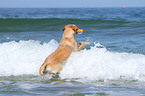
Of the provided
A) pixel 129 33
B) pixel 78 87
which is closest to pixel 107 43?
pixel 129 33

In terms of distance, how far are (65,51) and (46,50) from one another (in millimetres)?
2357

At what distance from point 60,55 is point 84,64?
110cm

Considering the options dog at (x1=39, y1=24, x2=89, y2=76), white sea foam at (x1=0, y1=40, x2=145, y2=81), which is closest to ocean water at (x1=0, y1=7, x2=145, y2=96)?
white sea foam at (x1=0, y1=40, x2=145, y2=81)

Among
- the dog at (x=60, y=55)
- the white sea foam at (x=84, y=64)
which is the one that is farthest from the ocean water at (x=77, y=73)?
the dog at (x=60, y=55)

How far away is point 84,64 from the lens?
292 inches

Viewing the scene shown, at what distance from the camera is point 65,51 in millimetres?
6773

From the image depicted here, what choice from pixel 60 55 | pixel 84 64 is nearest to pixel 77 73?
pixel 84 64

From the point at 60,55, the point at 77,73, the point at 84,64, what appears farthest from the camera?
the point at 84,64

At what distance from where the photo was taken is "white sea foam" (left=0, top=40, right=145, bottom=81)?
6980 millimetres

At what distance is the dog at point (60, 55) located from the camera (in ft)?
21.0

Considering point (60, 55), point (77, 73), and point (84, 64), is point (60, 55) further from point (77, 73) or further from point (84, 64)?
point (84, 64)

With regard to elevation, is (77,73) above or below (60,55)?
below

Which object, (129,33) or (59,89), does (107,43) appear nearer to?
(129,33)

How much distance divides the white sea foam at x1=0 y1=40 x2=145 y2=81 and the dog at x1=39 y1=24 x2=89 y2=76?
0.83 ft
